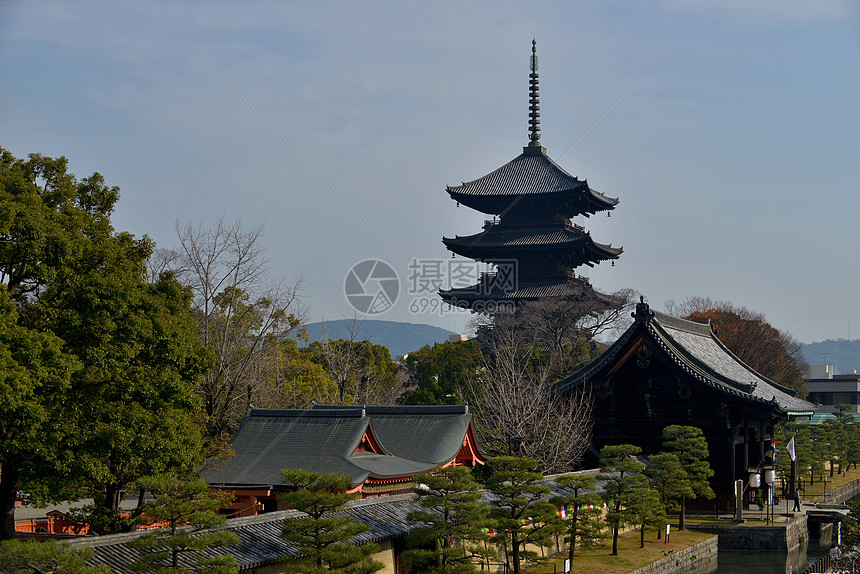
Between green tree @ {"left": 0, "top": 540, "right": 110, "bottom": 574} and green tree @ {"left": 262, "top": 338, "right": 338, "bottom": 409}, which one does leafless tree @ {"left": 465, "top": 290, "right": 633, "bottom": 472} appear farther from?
green tree @ {"left": 0, "top": 540, "right": 110, "bottom": 574}

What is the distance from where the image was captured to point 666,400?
3638 centimetres

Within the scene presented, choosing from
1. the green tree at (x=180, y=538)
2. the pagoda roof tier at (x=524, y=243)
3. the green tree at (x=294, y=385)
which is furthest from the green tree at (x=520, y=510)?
the pagoda roof tier at (x=524, y=243)

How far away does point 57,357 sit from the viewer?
18.0 metres

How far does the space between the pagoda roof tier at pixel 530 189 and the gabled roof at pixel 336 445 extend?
26920 mm

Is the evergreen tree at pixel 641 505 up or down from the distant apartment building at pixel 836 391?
down

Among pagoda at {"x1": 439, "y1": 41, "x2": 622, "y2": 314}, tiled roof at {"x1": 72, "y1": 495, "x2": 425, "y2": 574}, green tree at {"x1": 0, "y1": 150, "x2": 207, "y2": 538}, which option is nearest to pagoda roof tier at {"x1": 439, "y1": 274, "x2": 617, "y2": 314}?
pagoda at {"x1": 439, "y1": 41, "x2": 622, "y2": 314}

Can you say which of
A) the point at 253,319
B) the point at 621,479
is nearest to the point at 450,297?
the point at 253,319

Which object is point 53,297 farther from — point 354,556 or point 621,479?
point 621,479

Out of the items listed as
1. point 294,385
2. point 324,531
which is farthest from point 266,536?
point 294,385

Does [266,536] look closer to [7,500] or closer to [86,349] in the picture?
[86,349]

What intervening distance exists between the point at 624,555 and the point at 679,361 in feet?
35.4

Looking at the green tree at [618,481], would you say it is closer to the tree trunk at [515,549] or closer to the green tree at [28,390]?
the tree trunk at [515,549]

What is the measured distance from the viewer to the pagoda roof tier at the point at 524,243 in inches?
2195

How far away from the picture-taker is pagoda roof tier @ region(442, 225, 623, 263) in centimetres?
5575
